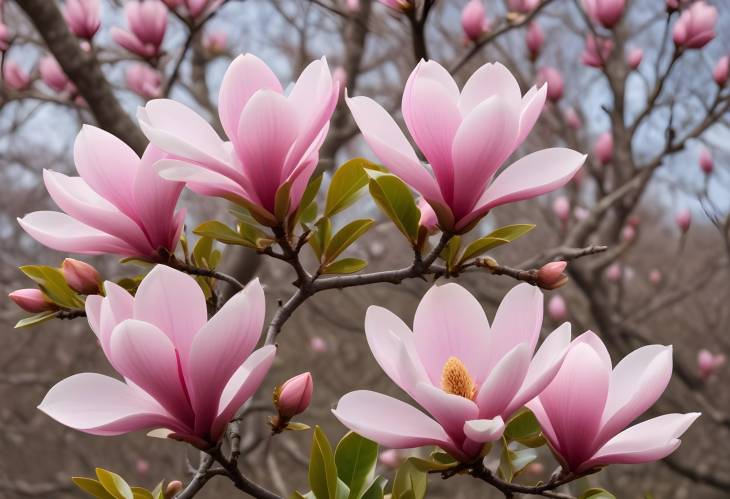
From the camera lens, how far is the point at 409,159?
0.62 m

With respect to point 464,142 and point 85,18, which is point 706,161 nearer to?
point 85,18

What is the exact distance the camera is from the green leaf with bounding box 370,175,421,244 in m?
0.69

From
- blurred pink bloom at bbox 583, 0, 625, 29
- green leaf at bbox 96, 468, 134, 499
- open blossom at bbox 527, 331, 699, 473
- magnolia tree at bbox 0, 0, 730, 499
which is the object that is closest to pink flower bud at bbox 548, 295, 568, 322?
blurred pink bloom at bbox 583, 0, 625, 29

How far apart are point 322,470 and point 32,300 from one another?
1.22ft

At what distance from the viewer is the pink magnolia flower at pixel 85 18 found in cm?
175

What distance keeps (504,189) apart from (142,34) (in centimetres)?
142

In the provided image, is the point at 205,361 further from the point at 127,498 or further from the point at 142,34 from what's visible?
the point at 142,34

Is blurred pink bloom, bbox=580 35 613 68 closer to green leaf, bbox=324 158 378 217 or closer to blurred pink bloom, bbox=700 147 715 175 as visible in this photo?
blurred pink bloom, bbox=700 147 715 175

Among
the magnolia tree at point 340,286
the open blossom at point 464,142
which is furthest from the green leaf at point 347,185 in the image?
the open blossom at point 464,142

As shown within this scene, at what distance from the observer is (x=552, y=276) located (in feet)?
2.47

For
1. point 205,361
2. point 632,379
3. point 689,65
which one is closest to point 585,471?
point 632,379

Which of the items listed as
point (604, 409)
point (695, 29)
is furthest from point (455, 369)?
point (695, 29)

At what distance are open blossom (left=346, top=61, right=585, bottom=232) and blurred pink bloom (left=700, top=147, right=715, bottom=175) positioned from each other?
2168mm

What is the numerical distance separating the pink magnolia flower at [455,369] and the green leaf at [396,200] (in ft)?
0.31
